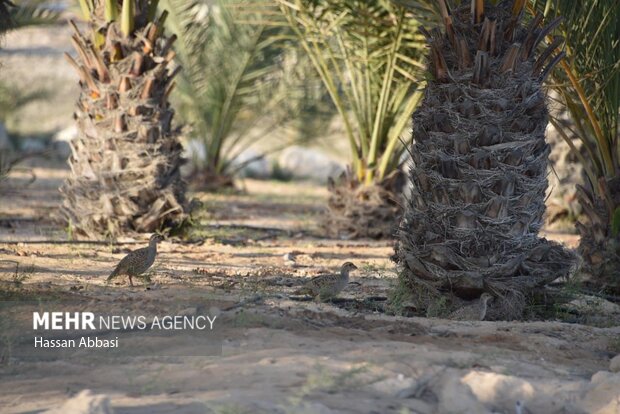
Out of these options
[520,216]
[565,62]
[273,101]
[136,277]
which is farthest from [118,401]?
[273,101]

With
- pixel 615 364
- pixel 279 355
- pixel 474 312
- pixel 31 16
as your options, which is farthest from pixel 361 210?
pixel 279 355

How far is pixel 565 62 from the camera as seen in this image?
6250 mm

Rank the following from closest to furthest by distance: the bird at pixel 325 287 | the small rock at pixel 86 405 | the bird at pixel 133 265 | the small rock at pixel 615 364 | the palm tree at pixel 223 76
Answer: the small rock at pixel 86 405 → the small rock at pixel 615 364 → the bird at pixel 325 287 → the bird at pixel 133 265 → the palm tree at pixel 223 76

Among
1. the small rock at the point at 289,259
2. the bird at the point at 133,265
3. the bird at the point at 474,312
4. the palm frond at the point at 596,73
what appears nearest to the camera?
the bird at the point at 474,312

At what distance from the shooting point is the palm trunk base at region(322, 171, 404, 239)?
31.6ft

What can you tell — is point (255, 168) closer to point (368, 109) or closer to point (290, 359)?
point (368, 109)

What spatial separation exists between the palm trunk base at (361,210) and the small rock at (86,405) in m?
6.29

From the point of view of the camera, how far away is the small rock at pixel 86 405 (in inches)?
131

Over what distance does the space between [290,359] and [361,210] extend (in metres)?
5.65

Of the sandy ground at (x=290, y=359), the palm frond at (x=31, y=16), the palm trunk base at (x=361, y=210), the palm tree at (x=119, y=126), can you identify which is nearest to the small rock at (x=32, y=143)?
the palm frond at (x=31, y=16)

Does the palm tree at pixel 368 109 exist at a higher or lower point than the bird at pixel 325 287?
higher

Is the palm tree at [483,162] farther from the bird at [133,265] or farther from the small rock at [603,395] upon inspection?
the bird at [133,265]

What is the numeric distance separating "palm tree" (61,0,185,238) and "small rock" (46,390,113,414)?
4276mm

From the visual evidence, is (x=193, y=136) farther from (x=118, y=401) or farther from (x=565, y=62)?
(x=118, y=401)
